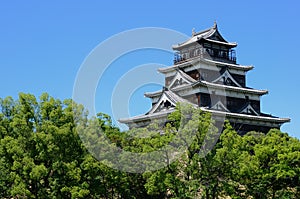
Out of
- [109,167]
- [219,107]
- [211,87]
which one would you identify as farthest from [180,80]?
[109,167]

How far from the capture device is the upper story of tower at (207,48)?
41.9 meters

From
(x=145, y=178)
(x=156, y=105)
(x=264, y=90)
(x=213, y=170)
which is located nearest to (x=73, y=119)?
(x=145, y=178)

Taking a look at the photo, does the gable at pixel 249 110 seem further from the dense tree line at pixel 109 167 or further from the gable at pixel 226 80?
the dense tree line at pixel 109 167

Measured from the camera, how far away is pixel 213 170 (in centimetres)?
2383

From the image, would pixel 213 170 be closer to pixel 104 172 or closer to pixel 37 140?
pixel 104 172

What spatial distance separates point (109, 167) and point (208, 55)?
20850 millimetres

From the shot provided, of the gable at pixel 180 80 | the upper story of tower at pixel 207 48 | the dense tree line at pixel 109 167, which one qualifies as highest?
the upper story of tower at pixel 207 48

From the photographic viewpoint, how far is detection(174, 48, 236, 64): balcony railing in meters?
41.8

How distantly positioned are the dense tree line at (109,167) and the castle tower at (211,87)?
13471mm

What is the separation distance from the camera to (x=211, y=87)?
3981 centimetres

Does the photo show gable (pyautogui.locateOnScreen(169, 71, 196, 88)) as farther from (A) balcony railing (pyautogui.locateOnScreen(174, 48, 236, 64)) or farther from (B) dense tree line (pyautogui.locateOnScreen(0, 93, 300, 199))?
(B) dense tree line (pyautogui.locateOnScreen(0, 93, 300, 199))

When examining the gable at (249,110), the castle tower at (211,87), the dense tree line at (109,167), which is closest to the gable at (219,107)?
the castle tower at (211,87)

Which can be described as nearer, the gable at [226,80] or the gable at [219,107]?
the gable at [219,107]

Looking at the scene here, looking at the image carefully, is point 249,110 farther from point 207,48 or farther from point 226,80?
point 207,48
